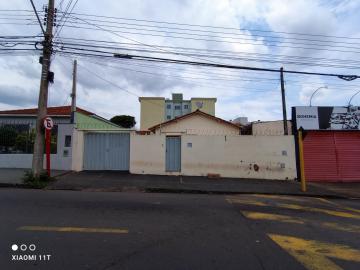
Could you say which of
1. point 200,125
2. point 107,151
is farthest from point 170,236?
point 200,125

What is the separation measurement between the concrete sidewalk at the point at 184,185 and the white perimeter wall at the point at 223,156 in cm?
76

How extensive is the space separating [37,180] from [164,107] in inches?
2045

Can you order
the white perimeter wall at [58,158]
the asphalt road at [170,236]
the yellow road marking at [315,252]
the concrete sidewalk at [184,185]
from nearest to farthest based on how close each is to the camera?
the asphalt road at [170,236] → the yellow road marking at [315,252] → the concrete sidewalk at [184,185] → the white perimeter wall at [58,158]

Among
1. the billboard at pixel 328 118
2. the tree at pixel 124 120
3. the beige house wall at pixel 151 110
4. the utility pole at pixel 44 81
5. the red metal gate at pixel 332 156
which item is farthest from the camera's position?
the tree at pixel 124 120

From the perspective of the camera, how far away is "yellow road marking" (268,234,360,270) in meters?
5.10

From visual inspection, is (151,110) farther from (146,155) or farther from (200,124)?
(146,155)

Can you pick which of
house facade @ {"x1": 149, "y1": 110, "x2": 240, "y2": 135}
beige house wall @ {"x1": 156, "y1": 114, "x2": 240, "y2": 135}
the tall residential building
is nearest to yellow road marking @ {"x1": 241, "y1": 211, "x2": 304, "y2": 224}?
house facade @ {"x1": 149, "y1": 110, "x2": 240, "y2": 135}

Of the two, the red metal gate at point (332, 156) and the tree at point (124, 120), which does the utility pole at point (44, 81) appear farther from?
the tree at point (124, 120)

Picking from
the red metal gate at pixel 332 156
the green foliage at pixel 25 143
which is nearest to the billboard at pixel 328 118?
the red metal gate at pixel 332 156

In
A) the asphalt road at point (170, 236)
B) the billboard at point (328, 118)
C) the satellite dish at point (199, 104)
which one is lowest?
the asphalt road at point (170, 236)

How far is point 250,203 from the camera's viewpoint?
35.5ft

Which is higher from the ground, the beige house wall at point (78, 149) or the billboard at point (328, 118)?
the billboard at point (328, 118)

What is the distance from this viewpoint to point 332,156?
19.7 meters

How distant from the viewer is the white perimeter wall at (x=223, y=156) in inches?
742
